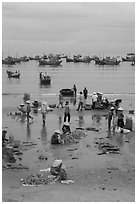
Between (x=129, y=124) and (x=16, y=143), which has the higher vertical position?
(x=129, y=124)

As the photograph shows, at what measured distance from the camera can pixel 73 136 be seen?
16781mm

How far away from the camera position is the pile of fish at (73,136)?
15995 mm

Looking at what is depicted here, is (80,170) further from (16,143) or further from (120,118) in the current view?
(120,118)

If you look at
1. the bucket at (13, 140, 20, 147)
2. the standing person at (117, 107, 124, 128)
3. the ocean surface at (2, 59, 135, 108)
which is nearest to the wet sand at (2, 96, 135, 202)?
the bucket at (13, 140, 20, 147)

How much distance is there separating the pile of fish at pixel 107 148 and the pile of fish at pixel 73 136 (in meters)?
1.26

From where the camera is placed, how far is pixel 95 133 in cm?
1791

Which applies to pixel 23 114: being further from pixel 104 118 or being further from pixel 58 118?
pixel 104 118

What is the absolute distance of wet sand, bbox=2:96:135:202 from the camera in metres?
10.0

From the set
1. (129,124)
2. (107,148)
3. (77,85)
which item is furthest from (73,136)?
(77,85)

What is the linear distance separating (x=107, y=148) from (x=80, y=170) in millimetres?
2986

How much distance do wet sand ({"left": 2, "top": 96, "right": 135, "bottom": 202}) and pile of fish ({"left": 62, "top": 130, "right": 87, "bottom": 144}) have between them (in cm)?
28

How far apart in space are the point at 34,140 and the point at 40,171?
4.40 meters

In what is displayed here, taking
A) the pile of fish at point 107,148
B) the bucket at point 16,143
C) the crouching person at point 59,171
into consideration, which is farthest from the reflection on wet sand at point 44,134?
the crouching person at point 59,171

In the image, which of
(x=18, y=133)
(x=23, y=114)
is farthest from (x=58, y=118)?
(x=18, y=133)
